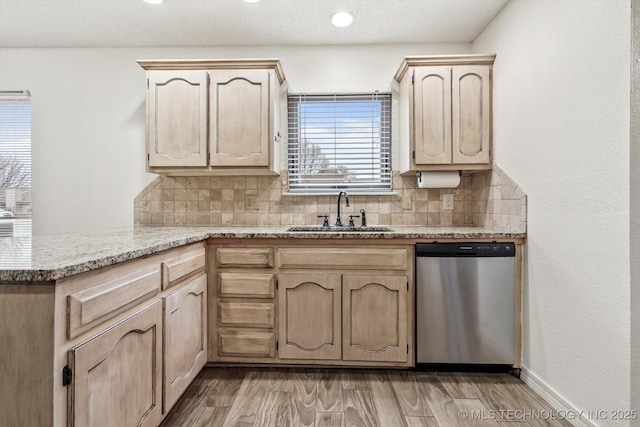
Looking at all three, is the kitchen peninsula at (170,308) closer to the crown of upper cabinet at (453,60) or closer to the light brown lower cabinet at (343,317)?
the light brown lower cabinet at (343,317)

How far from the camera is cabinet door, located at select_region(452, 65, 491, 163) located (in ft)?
7.91

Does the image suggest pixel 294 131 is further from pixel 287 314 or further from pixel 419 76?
pixel 287 314

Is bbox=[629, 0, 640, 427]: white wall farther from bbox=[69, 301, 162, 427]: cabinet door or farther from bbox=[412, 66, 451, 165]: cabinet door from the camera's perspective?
bbox=[69, 301, 162, 427]: cabinet door

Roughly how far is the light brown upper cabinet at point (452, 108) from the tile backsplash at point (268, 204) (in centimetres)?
39

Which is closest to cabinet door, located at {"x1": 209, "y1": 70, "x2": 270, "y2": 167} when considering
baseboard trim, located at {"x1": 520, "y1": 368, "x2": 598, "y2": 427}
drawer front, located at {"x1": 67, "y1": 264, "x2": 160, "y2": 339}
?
drawer front, located at {"x1": 67, "y1": 264, "x2": 160, "y2": 339}

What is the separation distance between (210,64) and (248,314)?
69.8 inches

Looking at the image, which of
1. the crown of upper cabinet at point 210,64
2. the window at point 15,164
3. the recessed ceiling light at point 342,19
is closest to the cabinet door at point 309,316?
the crown of upper cabinet at point 210,64

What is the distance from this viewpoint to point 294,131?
2.84 metres

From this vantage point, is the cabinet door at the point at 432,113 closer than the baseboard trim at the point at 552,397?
No

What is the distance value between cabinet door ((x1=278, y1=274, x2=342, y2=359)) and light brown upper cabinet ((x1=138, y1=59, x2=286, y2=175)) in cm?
90

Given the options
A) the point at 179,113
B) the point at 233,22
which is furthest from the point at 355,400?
the point at 233,22

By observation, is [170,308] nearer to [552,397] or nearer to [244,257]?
[244,257]

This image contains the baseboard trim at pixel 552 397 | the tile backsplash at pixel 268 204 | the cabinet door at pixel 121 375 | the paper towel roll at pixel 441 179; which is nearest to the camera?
the cabinet door at pixel 121 375

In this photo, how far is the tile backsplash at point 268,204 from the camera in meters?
2.76
